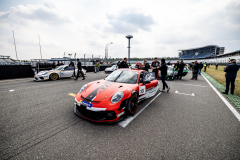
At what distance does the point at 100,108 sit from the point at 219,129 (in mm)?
2745

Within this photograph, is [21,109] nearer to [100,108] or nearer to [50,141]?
[50,141]

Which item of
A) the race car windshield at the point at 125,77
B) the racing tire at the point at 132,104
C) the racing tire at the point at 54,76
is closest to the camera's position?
the racing tire at the point at 132,104

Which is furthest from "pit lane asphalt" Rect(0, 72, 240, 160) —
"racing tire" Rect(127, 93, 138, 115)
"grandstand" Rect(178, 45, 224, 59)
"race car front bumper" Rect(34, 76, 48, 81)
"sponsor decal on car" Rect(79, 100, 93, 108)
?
"grandstand" Rect(178, 45, 224, 59)

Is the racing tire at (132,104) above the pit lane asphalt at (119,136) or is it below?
above

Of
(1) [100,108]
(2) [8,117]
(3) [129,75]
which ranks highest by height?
(3) [129,75]

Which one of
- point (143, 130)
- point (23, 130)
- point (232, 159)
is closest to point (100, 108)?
point (143, 130)

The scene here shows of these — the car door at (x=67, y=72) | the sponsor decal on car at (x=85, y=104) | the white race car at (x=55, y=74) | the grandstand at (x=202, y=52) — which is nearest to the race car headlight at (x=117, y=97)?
the sponsor decal on car at (x=85, y=104)

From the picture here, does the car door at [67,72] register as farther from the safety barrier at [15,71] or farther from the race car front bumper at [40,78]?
the safety barrier at [15,71]

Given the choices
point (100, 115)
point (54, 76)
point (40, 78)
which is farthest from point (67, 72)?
point (100, 115)

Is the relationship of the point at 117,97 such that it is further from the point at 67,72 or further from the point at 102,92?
the point at 67,72

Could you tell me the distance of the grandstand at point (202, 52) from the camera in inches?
2953

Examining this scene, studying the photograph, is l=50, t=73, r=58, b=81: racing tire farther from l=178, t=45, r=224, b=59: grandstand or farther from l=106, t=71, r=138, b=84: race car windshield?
l=178, t=45, r=224, b=59: grandstand

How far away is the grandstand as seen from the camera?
75.0 metres

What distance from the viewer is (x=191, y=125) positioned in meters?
2.76
